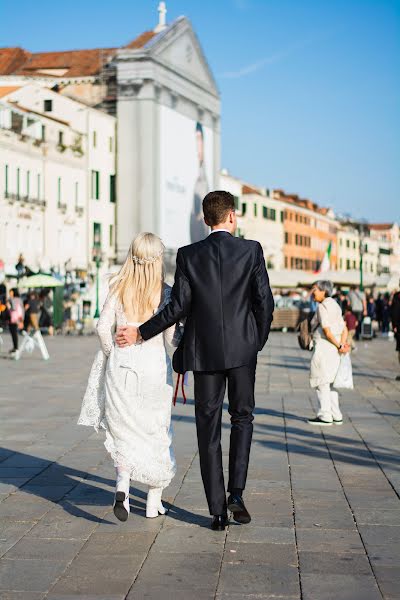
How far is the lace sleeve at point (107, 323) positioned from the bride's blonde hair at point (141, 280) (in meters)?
0.06

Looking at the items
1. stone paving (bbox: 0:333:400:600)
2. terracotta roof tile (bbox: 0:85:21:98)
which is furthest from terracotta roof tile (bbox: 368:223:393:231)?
stone paving (bbox: 0:333:400:600)

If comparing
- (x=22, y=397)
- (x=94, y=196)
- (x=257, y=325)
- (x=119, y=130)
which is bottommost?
(x=22, y=397)

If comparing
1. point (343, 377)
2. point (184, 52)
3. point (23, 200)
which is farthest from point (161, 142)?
point (343, 377)

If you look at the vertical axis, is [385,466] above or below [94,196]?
below

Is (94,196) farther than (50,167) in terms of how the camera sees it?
Yes

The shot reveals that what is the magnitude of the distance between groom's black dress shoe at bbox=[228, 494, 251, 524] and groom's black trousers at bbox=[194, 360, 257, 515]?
4cm

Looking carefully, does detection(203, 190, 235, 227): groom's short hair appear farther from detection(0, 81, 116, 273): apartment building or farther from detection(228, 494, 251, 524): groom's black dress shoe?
detection(0, 81, 116, 273): apartment building

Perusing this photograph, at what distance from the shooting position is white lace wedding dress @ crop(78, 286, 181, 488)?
648 centimetres

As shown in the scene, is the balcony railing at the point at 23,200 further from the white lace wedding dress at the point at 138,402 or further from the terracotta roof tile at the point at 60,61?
the white lace wedding dress at the point at 138,402

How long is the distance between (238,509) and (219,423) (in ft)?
1.59

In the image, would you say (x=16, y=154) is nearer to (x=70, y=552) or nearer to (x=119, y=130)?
(x=119, y=130)

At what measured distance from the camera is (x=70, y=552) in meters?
5.73

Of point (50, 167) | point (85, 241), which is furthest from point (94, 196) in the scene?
point (50, 167)

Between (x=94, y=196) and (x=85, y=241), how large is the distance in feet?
12.4
